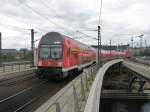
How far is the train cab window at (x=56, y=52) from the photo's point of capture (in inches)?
967

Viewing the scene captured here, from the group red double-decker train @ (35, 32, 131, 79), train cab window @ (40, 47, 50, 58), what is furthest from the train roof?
train cab window @ (40, 47, 50, 58)

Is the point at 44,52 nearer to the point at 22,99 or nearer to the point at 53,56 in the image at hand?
the point at 53,56

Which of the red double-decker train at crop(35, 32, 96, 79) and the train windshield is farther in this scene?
the train windshield

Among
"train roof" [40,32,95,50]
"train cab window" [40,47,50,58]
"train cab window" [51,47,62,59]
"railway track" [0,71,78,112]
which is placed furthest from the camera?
"train cab window" [40,47,50,58]

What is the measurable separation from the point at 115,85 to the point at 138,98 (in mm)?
21571

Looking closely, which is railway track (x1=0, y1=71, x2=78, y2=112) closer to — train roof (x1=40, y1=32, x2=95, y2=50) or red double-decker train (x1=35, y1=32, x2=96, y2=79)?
red double-decker train (x1=35, y1=32, x2=96, y2=79)

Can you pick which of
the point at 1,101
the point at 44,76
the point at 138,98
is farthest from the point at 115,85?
the point at 1,101

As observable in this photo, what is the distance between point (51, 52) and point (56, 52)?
1.36 ft

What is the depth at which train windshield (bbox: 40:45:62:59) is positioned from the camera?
24609 mm

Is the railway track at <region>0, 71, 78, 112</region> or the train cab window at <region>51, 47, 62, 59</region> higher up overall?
the train cab window at <region>51, 47, 62, 59</region>

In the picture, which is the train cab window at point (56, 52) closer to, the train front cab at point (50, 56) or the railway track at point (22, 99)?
the train front cab at point (50, 56)

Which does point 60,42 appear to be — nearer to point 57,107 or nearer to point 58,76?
point 58,76

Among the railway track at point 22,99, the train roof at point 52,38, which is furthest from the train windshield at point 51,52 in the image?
the railway track at point 22,99

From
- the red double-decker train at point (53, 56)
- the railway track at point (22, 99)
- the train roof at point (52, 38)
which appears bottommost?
the railway track at point (22, 99)
